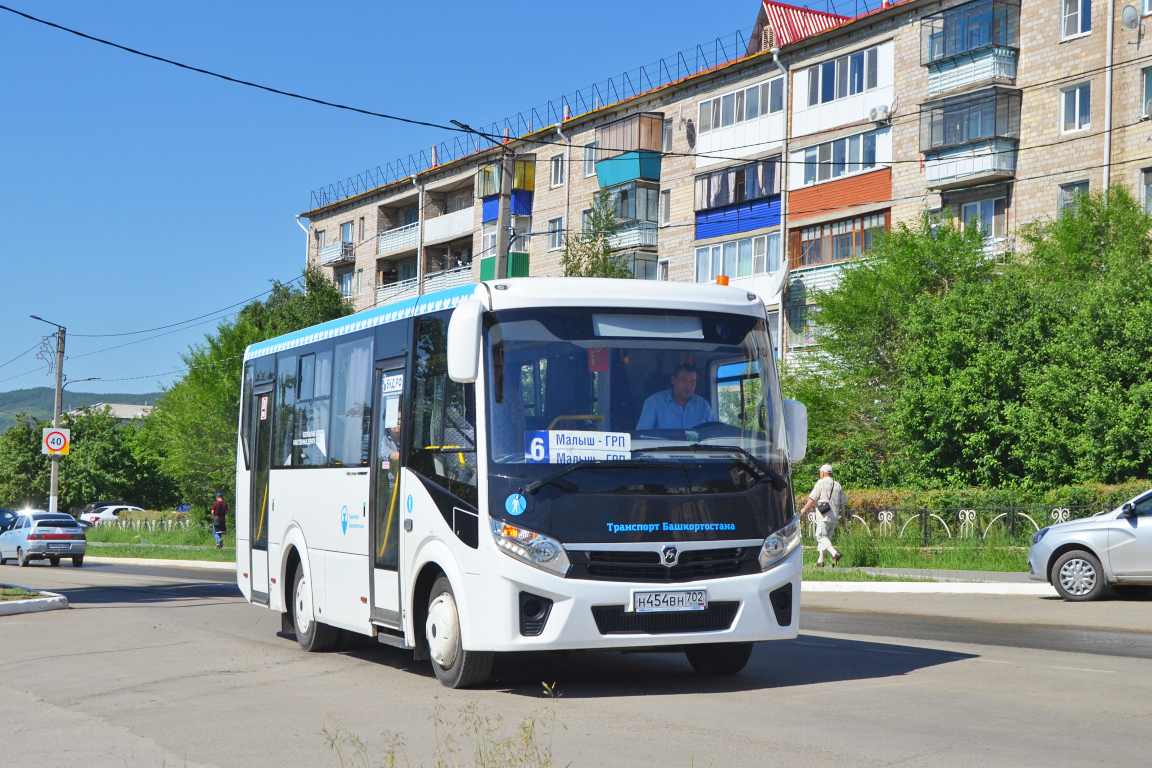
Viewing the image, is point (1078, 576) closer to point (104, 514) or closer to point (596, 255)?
point (596, 255)

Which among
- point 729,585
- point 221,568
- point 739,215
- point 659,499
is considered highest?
point 739,215

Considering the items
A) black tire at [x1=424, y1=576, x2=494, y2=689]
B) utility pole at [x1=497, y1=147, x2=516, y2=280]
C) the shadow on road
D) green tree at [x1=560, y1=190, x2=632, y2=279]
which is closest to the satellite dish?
green tree at [x1=560, y1=190, x2=632, y2=279]

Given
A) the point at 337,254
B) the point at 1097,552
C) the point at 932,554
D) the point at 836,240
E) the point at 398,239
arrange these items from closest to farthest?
the point at 1097,552, the point at 932,554, the point at 836,240, the point at 398,239, the point at 337,254

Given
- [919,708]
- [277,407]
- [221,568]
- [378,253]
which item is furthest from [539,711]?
[378,253]

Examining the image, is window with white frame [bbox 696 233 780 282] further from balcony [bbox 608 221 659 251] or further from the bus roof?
the bus roof

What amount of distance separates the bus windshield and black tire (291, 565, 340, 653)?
4.00 m

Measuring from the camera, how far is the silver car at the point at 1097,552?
53.2 ft

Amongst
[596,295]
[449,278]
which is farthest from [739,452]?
[449,278]

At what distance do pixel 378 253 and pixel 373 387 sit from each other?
6081 centimetres

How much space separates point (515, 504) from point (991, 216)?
114ft

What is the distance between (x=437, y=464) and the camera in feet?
30.4

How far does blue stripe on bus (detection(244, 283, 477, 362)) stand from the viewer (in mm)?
9625

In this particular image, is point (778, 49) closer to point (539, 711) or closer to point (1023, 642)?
point (1023, 642)

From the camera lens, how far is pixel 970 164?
3978 cm
